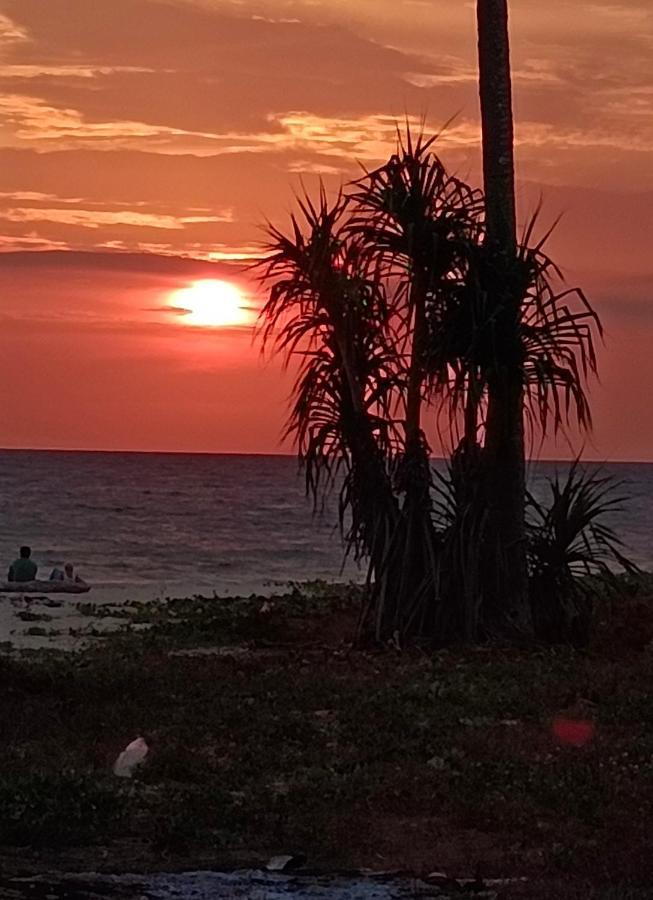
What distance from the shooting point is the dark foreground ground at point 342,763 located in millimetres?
8258

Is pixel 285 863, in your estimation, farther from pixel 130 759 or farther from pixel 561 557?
pixel 561 557

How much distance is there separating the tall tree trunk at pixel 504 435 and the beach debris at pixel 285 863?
860 cm

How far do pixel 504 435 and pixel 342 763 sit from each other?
6.69 m

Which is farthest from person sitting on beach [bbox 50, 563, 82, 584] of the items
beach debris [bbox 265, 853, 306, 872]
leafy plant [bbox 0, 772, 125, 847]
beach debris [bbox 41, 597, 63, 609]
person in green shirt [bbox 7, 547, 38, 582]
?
beach debris [bbox 265, 853, 306, 872]

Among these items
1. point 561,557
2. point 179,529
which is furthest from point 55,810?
point 179,529

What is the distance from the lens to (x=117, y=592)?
97.2 feet

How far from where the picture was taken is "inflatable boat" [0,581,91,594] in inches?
1052

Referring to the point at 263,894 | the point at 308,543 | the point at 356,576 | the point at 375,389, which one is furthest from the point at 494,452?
the point at 308,543

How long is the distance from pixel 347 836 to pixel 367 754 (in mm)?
2117

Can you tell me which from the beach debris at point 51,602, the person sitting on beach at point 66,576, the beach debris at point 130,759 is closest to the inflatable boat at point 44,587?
the person sitting on beach at point 66,576

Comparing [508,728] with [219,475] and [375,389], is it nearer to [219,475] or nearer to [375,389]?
[375,389]

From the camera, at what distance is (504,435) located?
16500 millimetres

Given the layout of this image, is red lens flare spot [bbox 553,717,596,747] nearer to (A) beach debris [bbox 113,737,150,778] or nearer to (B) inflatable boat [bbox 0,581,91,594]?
(A) beach debris [bbox 113,737,150,778]

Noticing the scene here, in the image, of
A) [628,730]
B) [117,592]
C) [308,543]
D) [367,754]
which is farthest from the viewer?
[308,543]
